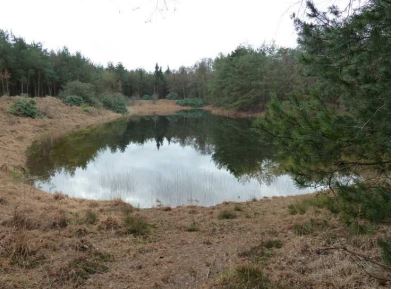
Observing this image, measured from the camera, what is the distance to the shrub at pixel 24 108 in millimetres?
29938

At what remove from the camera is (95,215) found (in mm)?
8500

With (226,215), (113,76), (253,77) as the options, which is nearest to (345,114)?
(226,215)

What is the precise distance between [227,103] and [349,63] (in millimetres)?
52767

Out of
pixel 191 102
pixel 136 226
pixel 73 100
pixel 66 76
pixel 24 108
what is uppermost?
pixel 66 76

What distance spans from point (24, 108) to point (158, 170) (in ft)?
61.7

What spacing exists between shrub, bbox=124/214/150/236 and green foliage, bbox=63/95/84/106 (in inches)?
1454

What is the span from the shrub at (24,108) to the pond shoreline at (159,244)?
68.3ft

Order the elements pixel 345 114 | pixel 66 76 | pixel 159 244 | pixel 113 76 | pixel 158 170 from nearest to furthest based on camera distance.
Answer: pixel 345 114 → pixel 159 244 → pixel 158 170 → pixel 66 76 → pixel 113 76

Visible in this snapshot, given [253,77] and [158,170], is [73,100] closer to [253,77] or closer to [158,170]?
[253,77]

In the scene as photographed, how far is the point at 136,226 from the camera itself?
7863 mm

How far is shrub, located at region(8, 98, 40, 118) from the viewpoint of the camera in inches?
1179

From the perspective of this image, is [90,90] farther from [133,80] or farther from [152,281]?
[152,281]

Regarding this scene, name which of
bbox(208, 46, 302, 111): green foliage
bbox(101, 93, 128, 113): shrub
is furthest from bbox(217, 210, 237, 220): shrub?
bbox(101, 93, 128, 113): shrub

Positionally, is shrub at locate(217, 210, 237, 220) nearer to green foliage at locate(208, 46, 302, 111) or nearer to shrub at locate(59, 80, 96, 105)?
green foliage at locate(208, 46, 302, 111)
